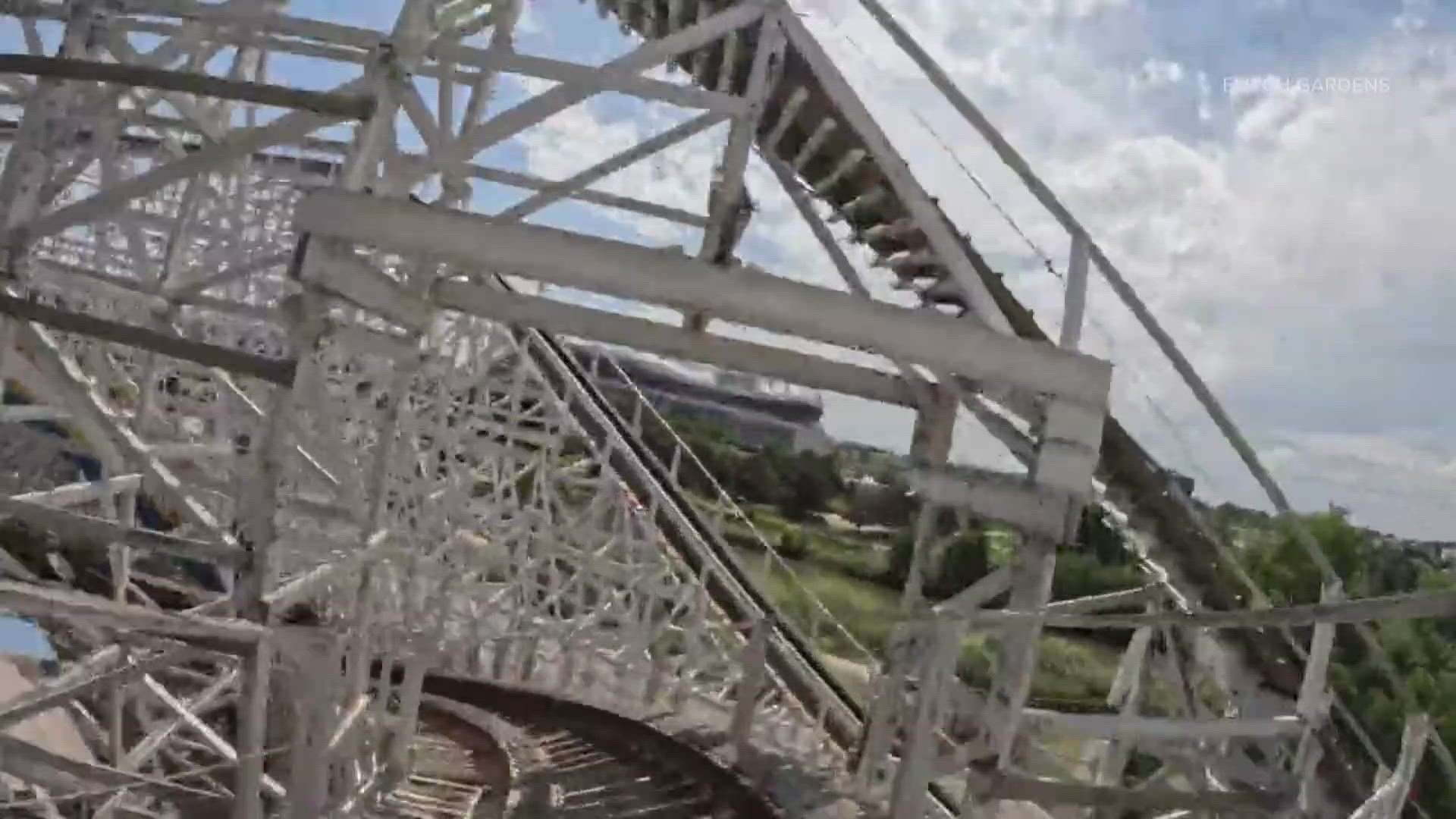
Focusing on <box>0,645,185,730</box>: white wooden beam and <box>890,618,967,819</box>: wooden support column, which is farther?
<box>890,618,967,819</box>: wooden support column

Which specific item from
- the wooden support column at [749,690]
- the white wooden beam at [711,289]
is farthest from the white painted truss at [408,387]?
the wooden support column at [749,690]

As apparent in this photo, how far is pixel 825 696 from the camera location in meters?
12.9

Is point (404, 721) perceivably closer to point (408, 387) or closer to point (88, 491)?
point (408, 387)

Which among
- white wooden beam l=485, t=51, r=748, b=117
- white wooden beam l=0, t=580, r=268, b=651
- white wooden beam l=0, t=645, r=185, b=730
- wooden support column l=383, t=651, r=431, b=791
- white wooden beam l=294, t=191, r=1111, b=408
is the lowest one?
wooden support column l=383, t=651, r=431, b=791

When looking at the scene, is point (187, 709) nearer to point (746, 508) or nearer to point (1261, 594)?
point (1261, 594)

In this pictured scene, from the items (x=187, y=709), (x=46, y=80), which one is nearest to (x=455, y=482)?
(x=187, y=709)

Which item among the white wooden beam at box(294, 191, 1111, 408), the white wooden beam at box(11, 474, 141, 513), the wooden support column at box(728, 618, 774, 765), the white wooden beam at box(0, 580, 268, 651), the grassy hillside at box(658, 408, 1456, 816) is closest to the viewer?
the white wooden beam at box(0, 580, 268, 651)

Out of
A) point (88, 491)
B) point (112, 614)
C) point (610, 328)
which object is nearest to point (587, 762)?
point (88, 491)

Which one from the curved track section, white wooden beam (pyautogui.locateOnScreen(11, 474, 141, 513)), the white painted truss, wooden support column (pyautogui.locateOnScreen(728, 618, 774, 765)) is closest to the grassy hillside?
wooden support column (pyautogui.locateOnScreen(728, 618, 774, 765))

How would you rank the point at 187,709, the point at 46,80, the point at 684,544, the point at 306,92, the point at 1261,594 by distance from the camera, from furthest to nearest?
the point at 684,544 < the point at 1261,594 < the point at 187,709 < the point at 46,80 < the point at 306,92

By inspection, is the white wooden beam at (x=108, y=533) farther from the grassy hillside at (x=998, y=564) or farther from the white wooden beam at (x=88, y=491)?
the grassy hillside at (x=998, y=564)

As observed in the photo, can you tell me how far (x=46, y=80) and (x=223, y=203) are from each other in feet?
12.1

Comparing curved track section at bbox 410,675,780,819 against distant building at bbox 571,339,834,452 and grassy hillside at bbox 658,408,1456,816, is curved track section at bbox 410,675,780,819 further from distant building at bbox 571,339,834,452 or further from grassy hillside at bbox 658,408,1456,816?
distant building at bbox 571,339,834,452

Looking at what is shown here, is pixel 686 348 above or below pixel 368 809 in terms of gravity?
above
